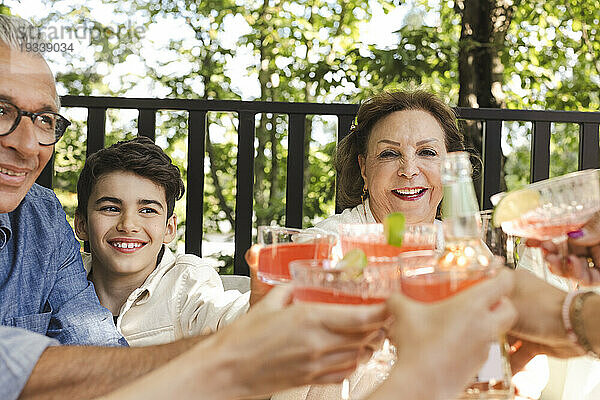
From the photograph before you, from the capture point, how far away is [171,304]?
2314 millimetres

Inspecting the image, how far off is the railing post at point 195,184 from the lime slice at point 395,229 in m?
1.81

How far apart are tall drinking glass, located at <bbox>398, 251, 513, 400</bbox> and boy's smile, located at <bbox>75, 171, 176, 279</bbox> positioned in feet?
5.13

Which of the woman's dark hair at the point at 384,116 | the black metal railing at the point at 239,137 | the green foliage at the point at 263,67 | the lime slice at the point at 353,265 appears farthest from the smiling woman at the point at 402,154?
the green foliage at the point at 263,67

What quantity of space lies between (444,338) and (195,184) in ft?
7.06

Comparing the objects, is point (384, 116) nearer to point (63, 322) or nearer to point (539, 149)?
point (539, 149)

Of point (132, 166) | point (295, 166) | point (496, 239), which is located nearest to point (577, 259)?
point (496, 239)

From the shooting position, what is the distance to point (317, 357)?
0.86m

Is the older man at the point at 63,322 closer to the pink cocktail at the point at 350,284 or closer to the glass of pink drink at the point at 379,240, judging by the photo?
the pink cocktail at the point at 350,284

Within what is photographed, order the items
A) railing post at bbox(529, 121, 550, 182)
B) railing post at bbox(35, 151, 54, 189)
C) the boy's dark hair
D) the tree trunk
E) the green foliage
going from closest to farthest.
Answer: the boy's dark hair → railing post at bbox(35, 151, 54, 189) → railing post at bbox(529, 121, 550, 182) → the tree trunk → the green foliage

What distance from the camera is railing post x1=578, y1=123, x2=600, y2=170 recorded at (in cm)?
299

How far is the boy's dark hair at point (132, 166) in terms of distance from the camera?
2373mm

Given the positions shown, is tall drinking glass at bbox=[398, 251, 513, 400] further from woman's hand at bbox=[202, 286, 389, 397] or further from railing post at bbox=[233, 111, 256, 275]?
railing post at bbox=[233, 111, 256, 275]

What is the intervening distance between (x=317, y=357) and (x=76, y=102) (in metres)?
2.26

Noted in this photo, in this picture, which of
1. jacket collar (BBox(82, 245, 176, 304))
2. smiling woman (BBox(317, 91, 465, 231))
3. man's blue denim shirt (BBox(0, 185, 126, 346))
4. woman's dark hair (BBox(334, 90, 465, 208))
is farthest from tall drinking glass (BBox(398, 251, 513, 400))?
woman's dark hair (BBox(334, 90, 465, 208))
